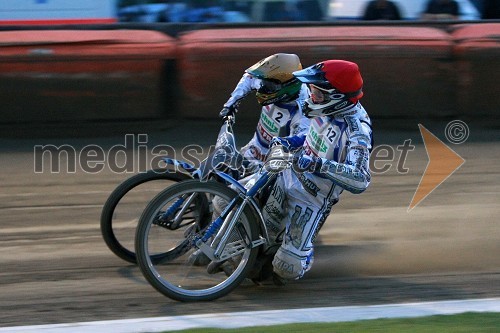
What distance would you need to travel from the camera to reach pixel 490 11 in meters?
13.0

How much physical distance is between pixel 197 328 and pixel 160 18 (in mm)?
8361

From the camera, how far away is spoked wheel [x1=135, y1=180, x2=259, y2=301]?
522cm

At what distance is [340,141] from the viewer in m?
5.52

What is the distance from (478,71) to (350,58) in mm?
1693

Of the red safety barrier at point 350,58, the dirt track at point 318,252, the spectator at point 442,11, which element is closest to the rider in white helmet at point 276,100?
the dirt track at point 318,252

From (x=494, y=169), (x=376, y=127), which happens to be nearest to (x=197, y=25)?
(x=376, y=127)

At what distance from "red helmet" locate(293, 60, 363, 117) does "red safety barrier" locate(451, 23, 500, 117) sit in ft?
18.3

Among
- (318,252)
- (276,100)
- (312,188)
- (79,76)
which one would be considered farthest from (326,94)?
(79,76)

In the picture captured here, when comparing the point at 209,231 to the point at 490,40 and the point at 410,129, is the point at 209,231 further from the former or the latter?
the point at 490,40

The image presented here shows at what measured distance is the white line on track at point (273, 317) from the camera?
483cm

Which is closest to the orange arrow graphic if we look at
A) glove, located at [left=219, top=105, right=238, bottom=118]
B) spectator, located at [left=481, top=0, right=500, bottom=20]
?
glove, located at [left=219, top=105, right=238, bottom=118]

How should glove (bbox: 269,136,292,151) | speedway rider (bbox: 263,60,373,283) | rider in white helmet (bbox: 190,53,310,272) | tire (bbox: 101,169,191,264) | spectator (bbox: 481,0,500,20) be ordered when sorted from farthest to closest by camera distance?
spectator (bbox: 481,0,500,20) < rider in white helmet (bbox: 190,53,310,272) < tire (bbox: 101,169,191,264) < glove (bbox: 269,136,292,151) < speedway rider (bbox: 263,60,373,283)

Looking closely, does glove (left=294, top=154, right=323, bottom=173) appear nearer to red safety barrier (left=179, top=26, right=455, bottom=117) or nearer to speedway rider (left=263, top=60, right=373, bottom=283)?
speedway rider (left=263, top=60, right=373, bottom=283)
